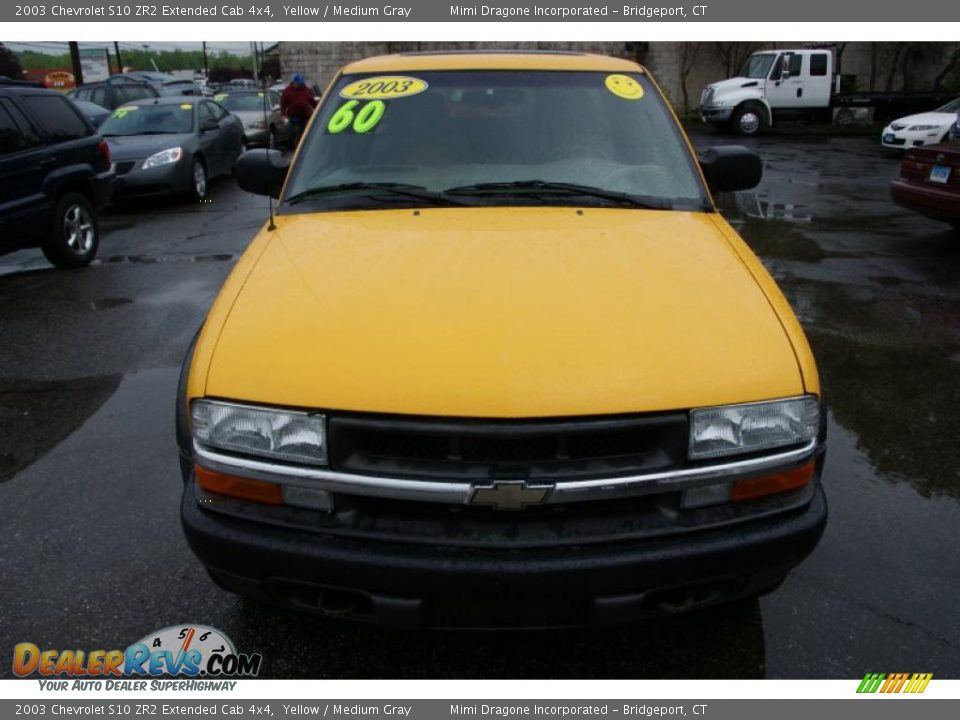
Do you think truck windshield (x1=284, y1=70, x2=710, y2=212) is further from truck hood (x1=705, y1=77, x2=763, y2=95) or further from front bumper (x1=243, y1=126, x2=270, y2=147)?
truck hood (x1=705, y1=77, x2=763, y2=95)

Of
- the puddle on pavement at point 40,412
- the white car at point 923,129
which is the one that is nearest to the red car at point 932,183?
the puddle on pavement at point 40,412

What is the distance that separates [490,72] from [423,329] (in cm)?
179

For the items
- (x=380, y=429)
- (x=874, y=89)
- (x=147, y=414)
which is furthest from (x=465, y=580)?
(x=874, y=89)

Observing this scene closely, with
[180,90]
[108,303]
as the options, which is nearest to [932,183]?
[108,303]

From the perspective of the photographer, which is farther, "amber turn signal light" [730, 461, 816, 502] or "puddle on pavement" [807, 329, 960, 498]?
"puddle on pavement" [807, 329, 960, 498]

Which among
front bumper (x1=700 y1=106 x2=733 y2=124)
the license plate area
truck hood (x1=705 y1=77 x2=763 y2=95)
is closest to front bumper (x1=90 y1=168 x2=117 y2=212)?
the license plate area

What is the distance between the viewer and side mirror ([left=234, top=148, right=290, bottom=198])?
370 cm

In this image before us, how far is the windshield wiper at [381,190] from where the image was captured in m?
3.07

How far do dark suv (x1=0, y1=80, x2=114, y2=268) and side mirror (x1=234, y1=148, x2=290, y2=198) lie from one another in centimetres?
419

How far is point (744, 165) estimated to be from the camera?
12.3 feet

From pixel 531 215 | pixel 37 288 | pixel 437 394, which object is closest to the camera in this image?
pixel 437 394

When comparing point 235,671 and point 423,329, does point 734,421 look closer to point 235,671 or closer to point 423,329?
point 423,329

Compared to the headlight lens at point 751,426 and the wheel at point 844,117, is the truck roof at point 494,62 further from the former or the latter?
the wheel at point 844,117

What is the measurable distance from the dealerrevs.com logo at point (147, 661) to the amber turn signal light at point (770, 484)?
161 centimetres
